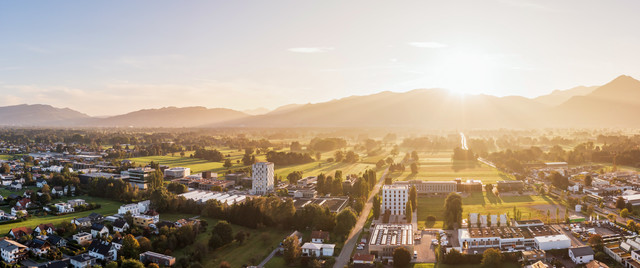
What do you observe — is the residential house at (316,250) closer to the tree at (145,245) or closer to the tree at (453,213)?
the tree at (145,245)

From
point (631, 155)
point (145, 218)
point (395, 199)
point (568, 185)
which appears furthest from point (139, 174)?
point (631, 155)

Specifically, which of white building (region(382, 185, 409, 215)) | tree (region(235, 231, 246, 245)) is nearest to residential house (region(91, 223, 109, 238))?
tree (region(235, 231, 246, 245))

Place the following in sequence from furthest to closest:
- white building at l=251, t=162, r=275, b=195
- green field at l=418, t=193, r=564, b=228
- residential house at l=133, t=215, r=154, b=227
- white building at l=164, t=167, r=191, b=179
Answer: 1. white building at l=164, t=167, r=191, b=179
2. white building at l=251, t=162, r=275, b=195
3. green field at l=418, t=193, r=564, b=228
4. residential house at l=133, t=215, r=154, b=227

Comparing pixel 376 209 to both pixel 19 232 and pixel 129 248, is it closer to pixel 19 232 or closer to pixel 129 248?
pixel 129 248

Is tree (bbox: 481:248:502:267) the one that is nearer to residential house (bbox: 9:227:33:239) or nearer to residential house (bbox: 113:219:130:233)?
residential house (bbox: 113:219:130:233)

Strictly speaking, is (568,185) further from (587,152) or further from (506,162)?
(587,152)

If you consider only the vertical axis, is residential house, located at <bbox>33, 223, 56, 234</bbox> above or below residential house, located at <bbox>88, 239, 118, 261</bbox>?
above

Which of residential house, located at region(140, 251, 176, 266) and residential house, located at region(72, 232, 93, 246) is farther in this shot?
residential house, located at region(72, 232, 93, 246)

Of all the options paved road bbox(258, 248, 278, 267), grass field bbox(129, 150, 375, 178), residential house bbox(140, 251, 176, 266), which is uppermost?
grass field bbox(129, 150, 375, 178)
